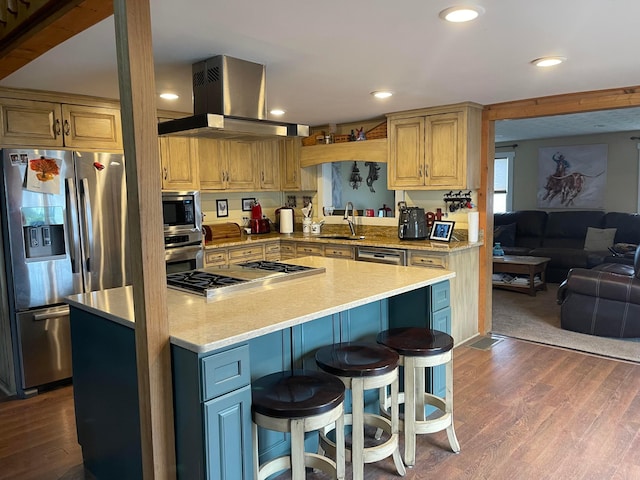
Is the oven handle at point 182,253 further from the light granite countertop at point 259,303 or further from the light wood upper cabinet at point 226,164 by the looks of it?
the light granite countertop at point 259,303

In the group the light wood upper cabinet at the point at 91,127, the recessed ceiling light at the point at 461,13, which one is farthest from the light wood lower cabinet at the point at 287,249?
the recessed ceiling light at the point at 461,13

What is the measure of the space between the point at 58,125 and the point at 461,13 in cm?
304

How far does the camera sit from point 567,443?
2697 millimetres

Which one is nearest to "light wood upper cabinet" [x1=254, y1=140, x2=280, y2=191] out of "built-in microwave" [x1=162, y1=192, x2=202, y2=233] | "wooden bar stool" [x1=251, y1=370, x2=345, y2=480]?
"built-in microwave" [x1=162, y1=192, x2=202, y2=233]

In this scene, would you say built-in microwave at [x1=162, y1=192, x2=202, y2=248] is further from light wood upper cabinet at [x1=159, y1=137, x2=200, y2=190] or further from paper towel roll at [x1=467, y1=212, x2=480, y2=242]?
paper towel roll at [x1=467, y1=212, x2=480, y2=242]

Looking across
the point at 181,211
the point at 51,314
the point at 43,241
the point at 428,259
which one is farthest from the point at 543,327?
the point at 43,241

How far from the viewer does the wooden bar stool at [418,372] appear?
2.44 meters

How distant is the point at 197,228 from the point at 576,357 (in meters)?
3.45

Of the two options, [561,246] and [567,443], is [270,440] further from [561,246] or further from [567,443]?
[561,246]

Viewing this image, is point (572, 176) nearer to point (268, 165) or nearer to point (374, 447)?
point (268, 165)

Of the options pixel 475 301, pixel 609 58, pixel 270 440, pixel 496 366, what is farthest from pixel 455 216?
pixel 270 440

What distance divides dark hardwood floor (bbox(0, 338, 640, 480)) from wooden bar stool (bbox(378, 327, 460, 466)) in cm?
16

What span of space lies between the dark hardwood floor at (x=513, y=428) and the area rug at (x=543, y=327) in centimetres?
32

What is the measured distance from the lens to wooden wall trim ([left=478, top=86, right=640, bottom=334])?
12.6 ft
